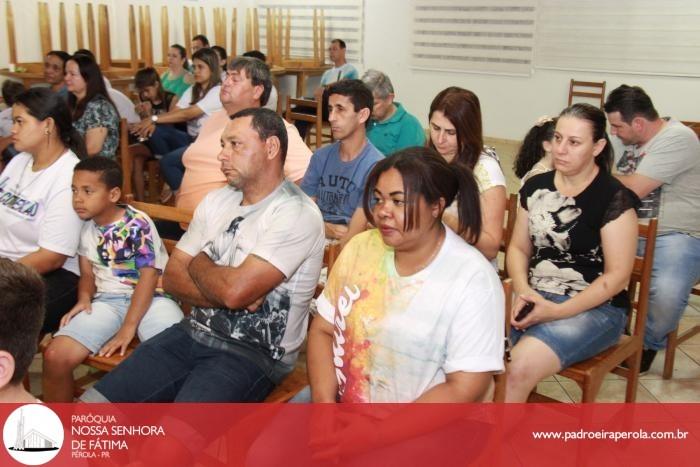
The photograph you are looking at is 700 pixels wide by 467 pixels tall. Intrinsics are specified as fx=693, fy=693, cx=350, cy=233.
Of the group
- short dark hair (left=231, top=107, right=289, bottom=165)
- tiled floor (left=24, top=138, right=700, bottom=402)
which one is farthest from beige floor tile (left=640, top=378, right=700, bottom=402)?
short dark hair (left=231, top=107, right=289, bottom=165)

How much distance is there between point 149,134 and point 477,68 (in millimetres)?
4726

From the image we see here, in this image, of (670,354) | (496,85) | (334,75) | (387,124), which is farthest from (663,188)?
(496,85)

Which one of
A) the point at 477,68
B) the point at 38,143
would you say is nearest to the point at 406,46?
the point at 477,68

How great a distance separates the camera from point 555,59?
7672 millimetres

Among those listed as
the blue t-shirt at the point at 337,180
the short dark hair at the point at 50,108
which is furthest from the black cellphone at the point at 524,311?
the short dark hair at the point at 50,108

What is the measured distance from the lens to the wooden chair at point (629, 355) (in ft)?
6.77

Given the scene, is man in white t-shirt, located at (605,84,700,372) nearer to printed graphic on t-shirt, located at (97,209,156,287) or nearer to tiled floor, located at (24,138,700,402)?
tiled floor, located at (24,138,700,402)

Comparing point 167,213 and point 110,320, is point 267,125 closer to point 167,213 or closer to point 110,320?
point 167,213

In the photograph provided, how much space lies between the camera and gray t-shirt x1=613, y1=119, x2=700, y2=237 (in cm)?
287

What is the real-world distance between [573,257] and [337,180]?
1.03 metres

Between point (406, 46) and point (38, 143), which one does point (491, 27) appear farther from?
point (38, 143)

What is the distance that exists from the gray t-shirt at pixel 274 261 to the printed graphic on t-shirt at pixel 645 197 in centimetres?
167

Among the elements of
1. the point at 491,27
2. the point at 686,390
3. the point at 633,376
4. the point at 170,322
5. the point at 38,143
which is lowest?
the point at 686,390

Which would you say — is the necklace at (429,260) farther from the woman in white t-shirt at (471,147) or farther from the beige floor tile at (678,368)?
the beige floor tile at (678,368)
